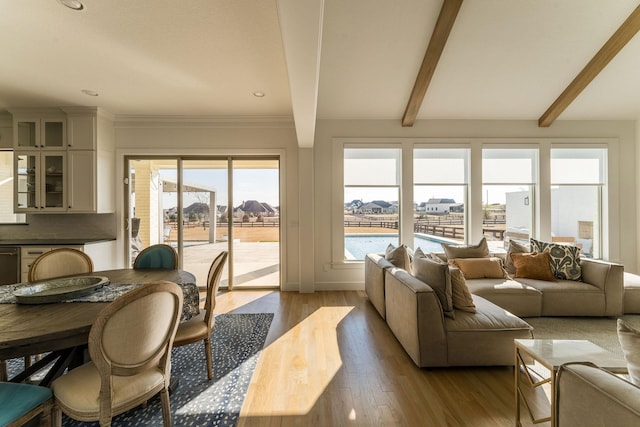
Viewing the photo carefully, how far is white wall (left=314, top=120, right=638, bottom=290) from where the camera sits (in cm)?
431

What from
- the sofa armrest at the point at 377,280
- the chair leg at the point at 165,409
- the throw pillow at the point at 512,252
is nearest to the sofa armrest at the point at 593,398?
the chair leg at the point at 165,409

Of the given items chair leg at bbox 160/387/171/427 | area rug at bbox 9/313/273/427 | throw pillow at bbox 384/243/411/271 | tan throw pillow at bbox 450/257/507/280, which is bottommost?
area rug at bbox 9/313/273/427

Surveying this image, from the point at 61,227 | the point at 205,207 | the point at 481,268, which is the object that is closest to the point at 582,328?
the point at 481,268

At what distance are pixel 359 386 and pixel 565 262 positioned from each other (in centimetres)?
327

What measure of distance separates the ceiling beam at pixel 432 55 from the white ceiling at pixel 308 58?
0.10m

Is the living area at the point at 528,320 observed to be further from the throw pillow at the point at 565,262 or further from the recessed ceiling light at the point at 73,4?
the recessed ceiling light at the point at 73,4

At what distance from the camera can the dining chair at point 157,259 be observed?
2641 millimetres

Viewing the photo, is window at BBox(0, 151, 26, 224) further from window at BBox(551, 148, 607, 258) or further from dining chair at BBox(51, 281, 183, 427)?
window at BBox(551, 148, 607, 258)

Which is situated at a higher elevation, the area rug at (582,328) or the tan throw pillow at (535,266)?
the tan throw pillow at (535,266)

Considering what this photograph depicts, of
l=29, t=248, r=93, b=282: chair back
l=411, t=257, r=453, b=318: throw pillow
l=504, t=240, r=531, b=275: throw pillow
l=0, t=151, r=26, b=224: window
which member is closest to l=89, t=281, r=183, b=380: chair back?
l=29, t=248, r=93, b=282: chair back

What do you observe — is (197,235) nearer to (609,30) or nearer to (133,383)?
(133,383)

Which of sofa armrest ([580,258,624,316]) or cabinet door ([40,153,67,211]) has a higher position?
cabinet door ([40,153,67,211])

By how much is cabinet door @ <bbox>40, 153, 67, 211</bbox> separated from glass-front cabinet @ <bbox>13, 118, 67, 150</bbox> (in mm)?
174

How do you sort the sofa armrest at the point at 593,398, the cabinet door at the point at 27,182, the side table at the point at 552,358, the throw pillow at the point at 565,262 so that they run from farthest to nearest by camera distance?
the cabinet door at the point at 27,182, the throw pillow at the point at 565,262, the side table at the point at 552,358, the sofa armrest at the point at 593,398
